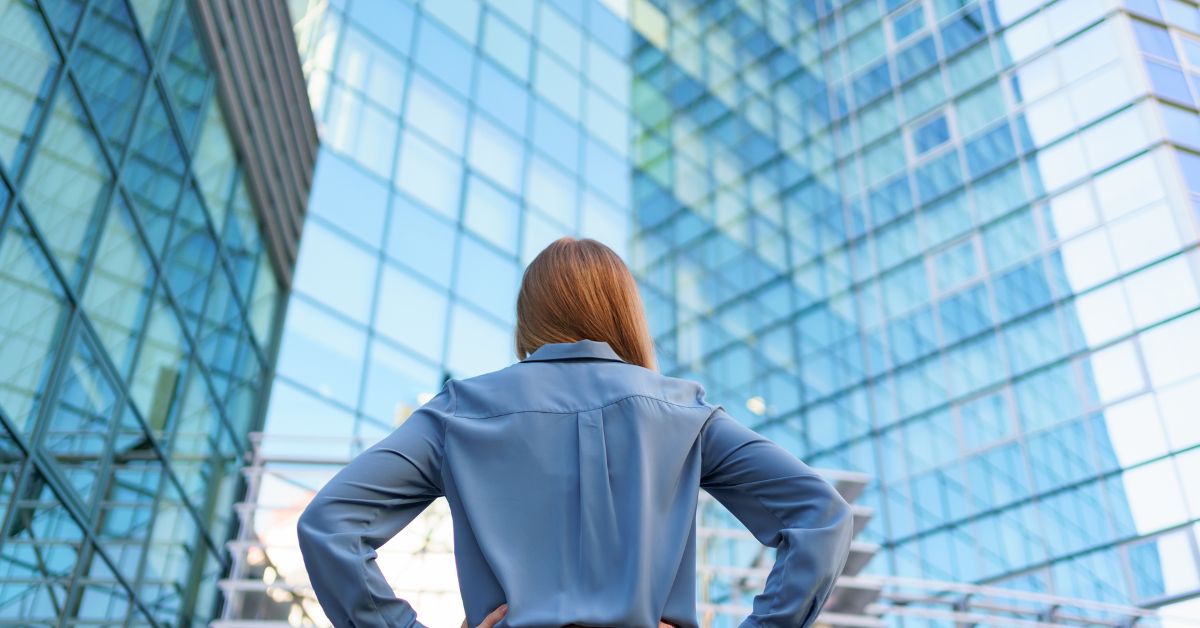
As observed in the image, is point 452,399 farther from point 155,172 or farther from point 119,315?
point 155,172

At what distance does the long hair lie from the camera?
2.30 metres

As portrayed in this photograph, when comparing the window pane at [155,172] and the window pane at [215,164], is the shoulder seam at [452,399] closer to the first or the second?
the window pane at [155,172]

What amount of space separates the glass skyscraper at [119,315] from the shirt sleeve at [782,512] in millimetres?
7092

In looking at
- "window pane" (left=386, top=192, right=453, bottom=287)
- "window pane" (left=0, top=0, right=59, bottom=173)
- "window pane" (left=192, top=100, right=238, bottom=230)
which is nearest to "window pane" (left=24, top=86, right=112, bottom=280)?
"window pane" (left=0, top=0, right=59, bottom=173)

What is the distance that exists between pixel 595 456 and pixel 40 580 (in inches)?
325

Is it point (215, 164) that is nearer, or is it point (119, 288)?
Answer: point (119, 288)

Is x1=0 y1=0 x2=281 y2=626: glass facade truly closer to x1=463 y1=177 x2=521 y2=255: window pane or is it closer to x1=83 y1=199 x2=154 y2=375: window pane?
x1=83 y1=199 x2=154 y2=375: window pane

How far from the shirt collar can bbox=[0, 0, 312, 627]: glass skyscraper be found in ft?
22.4

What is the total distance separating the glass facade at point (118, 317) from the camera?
836cm

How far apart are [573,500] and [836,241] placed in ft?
86.1

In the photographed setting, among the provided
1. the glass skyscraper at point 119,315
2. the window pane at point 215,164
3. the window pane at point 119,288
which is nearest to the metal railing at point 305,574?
the glass skyscraper at point 119,315

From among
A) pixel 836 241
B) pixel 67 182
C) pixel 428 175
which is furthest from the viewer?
pixel 836 241

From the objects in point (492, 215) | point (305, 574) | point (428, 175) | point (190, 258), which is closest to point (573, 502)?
point (190, 258)

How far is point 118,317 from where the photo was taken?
10.4m
